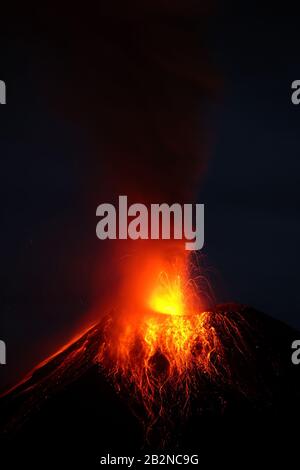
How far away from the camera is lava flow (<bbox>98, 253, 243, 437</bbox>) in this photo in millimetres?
18141

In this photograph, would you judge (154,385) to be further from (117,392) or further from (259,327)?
(259,327)

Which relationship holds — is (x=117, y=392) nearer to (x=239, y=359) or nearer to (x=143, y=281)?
(x=239, y=359)

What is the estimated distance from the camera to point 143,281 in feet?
79.7

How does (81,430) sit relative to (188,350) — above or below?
below

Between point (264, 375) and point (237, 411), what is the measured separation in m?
2.46

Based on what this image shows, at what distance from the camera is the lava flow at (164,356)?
59.5ft

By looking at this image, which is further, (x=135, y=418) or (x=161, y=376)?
(x=161, y=376)

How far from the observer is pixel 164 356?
1994 cm

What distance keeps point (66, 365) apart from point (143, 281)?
508cm

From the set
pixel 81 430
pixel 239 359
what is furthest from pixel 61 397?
pixel 239 359

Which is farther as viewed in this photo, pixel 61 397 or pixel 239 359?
pixel 239 359
